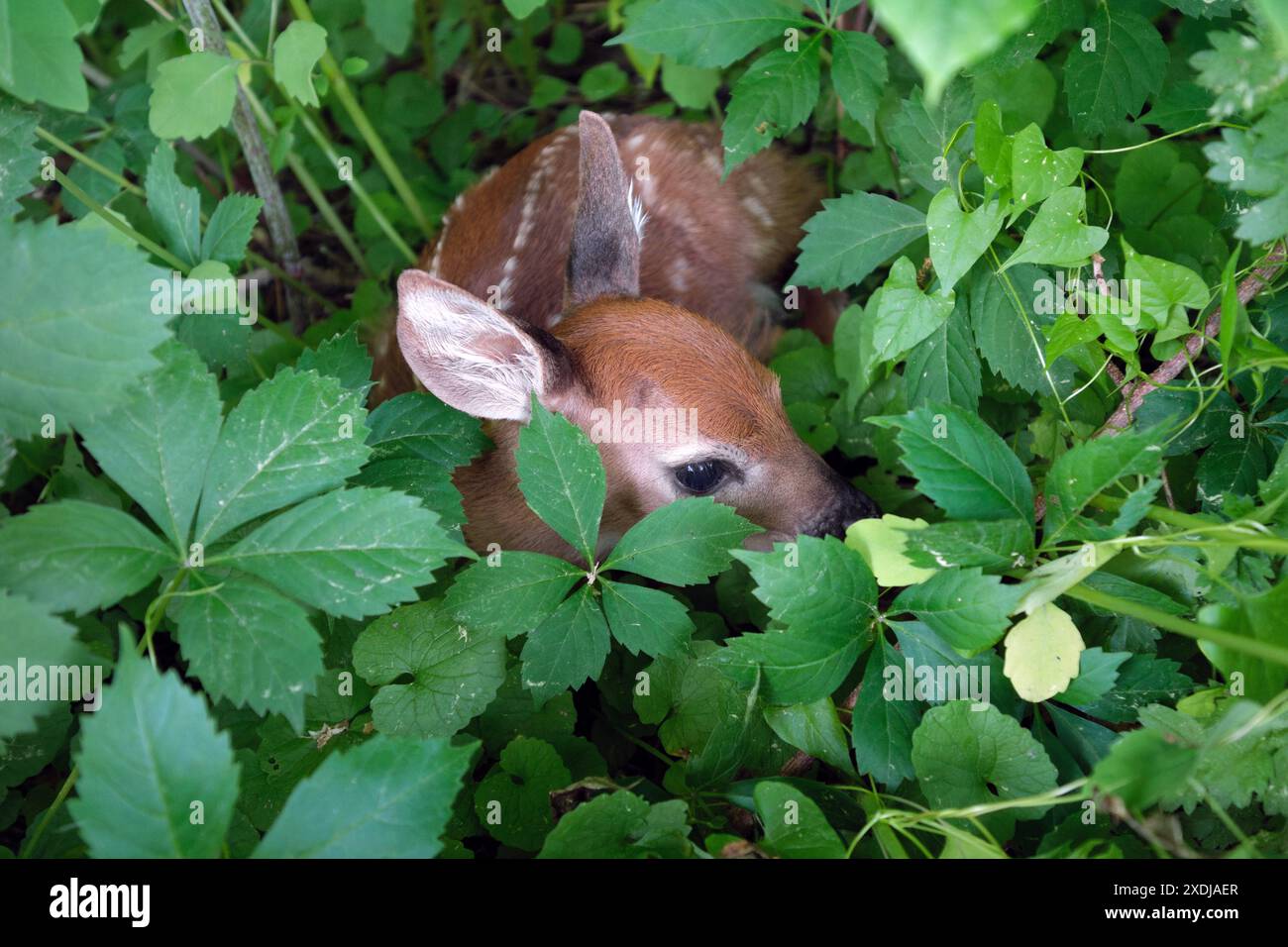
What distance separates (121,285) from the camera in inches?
76.3

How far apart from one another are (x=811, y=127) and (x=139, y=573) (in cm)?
340

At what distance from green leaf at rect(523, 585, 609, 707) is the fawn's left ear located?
127 centimetres

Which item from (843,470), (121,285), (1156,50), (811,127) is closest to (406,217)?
(811,127)

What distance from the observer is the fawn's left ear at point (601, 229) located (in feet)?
10.1

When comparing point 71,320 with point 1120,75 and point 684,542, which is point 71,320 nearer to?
point 684,542

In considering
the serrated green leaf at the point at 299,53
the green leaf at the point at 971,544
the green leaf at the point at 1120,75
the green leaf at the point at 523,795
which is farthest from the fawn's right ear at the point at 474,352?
the green leaf at the point at 1120,75

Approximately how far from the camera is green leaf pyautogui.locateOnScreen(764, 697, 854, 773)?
7.45ft

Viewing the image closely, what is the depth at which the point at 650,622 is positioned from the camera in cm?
231

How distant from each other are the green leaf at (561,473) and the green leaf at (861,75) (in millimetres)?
1148

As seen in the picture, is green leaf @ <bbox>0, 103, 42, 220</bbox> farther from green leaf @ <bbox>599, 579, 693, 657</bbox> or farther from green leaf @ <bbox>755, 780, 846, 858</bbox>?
green leaf @ <bbox>755, 780, 846, 858</bbox>

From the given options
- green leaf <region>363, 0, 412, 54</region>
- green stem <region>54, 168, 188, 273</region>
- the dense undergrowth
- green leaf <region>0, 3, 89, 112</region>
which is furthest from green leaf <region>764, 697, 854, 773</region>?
green leaf <region>363, 0, 412, 54</region>

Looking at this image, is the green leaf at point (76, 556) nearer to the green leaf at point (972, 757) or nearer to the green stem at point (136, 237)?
the green stem at point (136, 237)

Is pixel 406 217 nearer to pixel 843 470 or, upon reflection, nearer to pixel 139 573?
pixel 843 470

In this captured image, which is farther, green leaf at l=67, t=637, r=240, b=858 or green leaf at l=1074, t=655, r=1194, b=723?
green leaf at l=1074, t=655, r=1194, b=723
